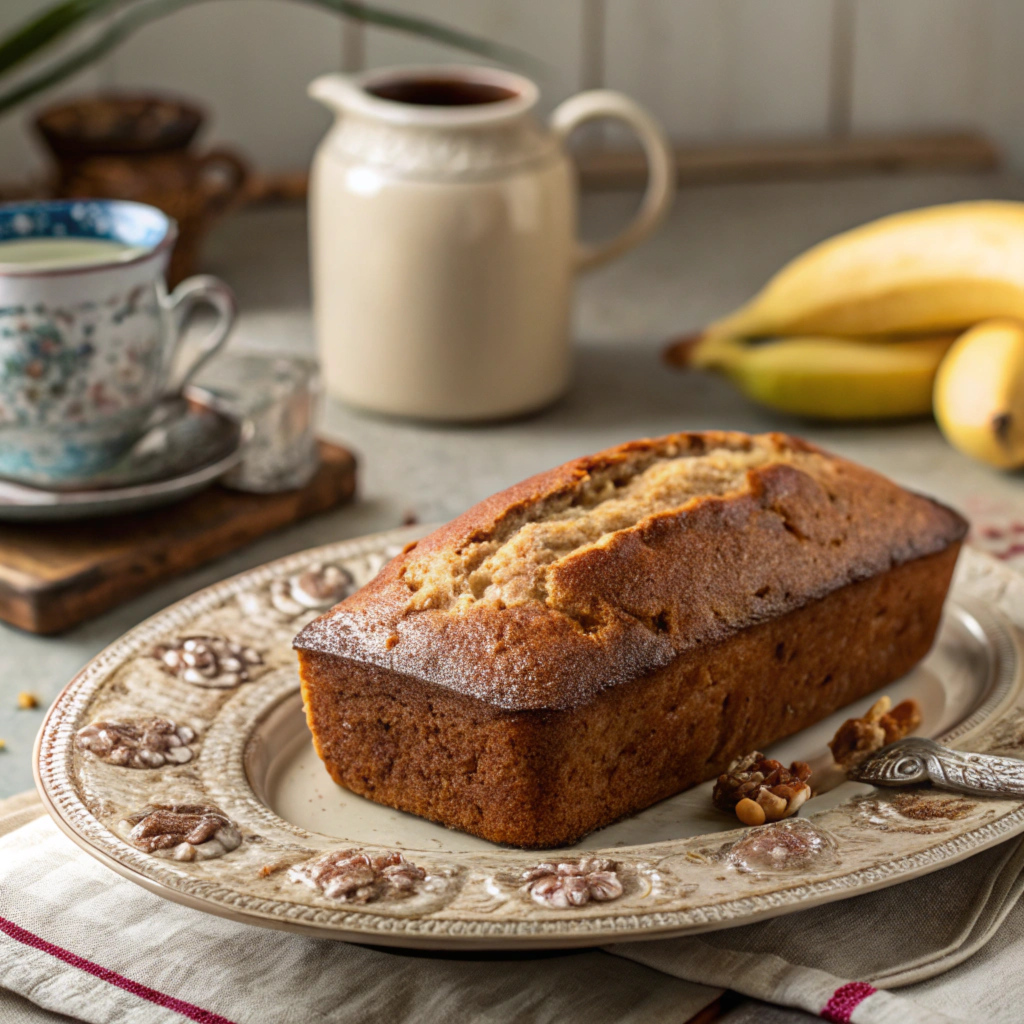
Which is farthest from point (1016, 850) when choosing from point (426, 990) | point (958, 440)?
point (958, 440)

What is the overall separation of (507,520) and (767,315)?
2.95ft

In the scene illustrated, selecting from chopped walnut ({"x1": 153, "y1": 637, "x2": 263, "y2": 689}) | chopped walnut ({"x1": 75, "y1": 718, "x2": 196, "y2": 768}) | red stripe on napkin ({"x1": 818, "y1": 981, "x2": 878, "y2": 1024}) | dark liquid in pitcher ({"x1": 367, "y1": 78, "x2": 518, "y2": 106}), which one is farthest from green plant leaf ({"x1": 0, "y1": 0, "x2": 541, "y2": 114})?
red stripe on napkin ({"x1": 818, "y1": 981, "x2": 878, "y2": 1024})

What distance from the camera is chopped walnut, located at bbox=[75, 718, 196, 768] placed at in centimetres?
96

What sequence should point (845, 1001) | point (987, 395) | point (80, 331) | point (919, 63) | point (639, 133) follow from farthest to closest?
1. point (919, 63)
2. point (639, 133)
3. point (987, 395)
4. point (80, 331)
5. point (845, 1001)

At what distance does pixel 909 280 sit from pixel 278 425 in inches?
30.8

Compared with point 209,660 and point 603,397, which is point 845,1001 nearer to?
point 209,660

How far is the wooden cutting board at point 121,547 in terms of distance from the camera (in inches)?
51.2

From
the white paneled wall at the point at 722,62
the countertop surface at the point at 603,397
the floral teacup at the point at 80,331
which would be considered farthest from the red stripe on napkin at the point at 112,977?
the white paneled wall at the point at 722,62

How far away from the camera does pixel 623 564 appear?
0.99 meters

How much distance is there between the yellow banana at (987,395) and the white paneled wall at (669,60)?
129 cm

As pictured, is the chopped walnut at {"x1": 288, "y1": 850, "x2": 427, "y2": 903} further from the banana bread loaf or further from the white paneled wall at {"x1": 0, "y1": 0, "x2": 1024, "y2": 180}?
the white paneled wall at {"x1": 0, "y1": 0, "x2": 1024, "y2": 180}

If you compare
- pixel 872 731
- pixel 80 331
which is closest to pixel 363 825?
pixel 872 731

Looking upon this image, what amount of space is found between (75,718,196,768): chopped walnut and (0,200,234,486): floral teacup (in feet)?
1.57

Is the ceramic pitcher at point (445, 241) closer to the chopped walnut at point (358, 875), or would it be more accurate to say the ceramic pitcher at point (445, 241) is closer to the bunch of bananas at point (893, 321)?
the bunch of bananas at point (893, 321)
